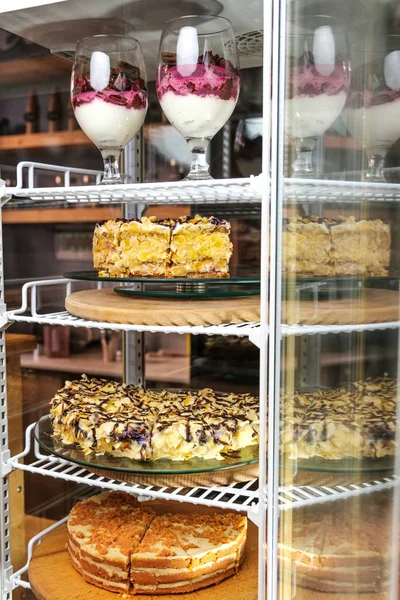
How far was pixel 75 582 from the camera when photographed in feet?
4.25

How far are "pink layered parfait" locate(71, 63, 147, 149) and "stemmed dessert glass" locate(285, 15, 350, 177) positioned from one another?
0.48 m

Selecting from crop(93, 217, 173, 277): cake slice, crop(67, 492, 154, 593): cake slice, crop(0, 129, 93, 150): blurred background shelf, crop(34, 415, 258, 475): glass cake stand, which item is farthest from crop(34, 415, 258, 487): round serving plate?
crop(0, 129, 93, 150): blurred background shelf

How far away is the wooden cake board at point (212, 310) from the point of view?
80 cm

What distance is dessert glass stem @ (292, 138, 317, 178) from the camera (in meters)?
0.89

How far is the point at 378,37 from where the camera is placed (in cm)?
77

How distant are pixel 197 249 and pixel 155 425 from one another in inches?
14.1

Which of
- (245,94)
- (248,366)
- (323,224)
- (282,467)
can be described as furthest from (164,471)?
(245,94)

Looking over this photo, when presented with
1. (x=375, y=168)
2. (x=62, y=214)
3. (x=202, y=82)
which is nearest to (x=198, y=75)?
(x=202, y=82)


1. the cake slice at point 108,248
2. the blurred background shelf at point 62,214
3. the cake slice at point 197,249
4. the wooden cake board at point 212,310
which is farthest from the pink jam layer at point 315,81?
the blurred background shelf at point 62,214

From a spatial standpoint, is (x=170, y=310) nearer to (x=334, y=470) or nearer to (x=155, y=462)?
(x=155, y=462)

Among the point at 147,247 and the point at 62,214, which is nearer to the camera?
the point at 147,247

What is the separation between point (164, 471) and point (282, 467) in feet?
0.92

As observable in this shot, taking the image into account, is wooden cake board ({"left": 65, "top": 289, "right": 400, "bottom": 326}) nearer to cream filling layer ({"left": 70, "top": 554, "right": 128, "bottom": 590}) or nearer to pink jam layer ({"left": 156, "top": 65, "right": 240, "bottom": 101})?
pink jam layer ({"left": 156, "top": 65, "right": 240, "bottom": 101})

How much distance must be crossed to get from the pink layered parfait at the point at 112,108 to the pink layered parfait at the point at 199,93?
88mm
